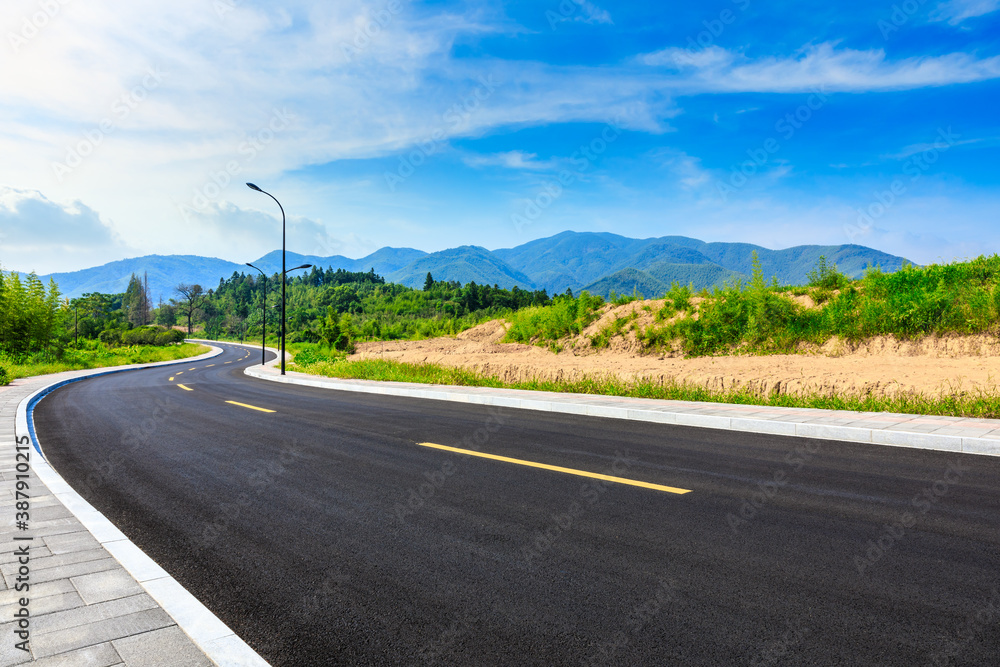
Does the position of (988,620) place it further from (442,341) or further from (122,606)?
(442,341)

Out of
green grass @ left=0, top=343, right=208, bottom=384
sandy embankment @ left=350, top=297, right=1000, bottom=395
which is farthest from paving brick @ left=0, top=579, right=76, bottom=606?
green grass @ left=0, top=343, right=208, bottom=384

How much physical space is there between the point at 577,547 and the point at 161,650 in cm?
257

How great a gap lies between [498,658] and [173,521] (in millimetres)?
3641

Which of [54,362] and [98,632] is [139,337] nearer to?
[54,362]

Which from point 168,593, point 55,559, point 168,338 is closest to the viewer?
point 168,593

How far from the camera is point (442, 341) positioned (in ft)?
89.1

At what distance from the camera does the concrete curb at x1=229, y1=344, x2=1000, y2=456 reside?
7.09m

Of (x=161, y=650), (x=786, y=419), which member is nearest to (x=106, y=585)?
(x=161, y=650)

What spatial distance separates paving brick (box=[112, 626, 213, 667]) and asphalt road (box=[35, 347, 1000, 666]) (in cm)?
32

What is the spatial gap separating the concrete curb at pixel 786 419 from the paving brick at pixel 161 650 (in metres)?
8.02

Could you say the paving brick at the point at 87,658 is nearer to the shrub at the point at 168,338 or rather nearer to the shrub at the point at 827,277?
the shrub at the point at 827,277

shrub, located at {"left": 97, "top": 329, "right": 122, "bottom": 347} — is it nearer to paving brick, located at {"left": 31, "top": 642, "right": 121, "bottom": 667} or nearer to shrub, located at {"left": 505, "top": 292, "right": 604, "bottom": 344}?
shrub, located at {"left": 505, "top": 292, "right": 604, "bottom": 344}

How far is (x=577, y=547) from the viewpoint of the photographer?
156 inches

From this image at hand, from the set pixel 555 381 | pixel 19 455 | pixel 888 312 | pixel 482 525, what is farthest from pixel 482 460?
pixel 888 312
